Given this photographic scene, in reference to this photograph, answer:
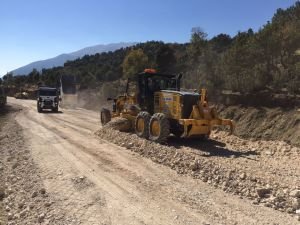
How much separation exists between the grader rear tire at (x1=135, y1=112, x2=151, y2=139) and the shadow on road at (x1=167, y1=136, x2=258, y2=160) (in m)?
0.98

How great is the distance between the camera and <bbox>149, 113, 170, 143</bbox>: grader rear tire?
14.0 m

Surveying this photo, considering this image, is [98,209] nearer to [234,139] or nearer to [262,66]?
[234,139]

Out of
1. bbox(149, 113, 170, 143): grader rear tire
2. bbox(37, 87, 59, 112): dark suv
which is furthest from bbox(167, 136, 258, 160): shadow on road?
bbox(37, 87, 59, 112): dark suv

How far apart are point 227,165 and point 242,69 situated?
12.5 meters

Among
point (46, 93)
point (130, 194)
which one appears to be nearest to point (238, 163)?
point (130, 194)

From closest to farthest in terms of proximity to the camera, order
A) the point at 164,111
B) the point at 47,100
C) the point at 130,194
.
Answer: the point at 130,194, the point at 164,111, the point at 47,100

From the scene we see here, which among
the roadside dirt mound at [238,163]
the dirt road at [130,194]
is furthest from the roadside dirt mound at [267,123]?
the dirt road at [130,194]

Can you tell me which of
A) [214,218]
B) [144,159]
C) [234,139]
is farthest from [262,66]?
[214,218]

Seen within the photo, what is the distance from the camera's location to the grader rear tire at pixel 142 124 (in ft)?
49.4

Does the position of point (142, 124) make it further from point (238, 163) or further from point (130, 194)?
point (130, 194)

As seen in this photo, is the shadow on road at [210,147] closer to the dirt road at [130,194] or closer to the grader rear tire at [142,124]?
the grader rear tire at [142,124]

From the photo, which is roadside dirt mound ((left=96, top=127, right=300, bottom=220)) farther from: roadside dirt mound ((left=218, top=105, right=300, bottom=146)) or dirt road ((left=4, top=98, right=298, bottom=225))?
roadside dirt mound ((left=218, top=105, right=300, bottom=146))

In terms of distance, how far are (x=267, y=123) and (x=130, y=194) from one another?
398 inches

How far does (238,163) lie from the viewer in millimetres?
11164
